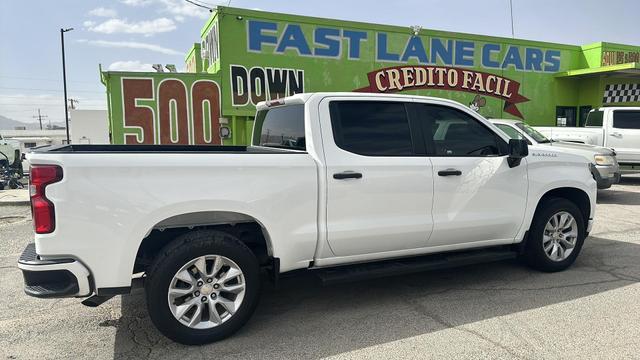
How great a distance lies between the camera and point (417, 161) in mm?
4066

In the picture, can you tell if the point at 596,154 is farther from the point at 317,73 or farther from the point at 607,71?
the point at 607,71

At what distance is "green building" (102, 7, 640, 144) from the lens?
35.1ft

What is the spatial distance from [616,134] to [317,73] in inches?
314

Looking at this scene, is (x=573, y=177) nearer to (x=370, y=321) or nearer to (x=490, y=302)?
(x=490, y=302)

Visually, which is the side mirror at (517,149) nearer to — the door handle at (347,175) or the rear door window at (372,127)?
the rear door window at (372,127)

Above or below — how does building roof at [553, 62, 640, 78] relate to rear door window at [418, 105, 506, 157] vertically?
above

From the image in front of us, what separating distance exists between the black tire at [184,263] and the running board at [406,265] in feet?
2.11

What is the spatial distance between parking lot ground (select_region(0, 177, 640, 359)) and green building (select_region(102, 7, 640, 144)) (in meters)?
6.13

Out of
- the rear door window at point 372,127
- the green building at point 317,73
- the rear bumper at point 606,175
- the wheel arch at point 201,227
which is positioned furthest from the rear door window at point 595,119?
the wheel arch at point 201,227

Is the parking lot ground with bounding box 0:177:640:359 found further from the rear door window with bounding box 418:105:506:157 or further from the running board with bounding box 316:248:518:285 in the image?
the rear door window with bounding box 418:105:506:157

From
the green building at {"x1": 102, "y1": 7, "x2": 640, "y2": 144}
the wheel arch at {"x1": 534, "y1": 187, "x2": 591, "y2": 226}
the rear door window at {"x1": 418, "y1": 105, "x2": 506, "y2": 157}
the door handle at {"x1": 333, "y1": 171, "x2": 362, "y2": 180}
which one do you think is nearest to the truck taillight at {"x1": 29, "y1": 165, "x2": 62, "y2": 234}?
the door handle at {"x1": 333, "y1": 171, "x2": 362, "y2": 180}

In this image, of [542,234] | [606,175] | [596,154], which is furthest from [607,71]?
[542,234]

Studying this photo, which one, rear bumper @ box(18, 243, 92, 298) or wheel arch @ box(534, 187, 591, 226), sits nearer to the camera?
rear bumper @ box(18, 243, 92, 298)

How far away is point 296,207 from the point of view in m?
3.57
